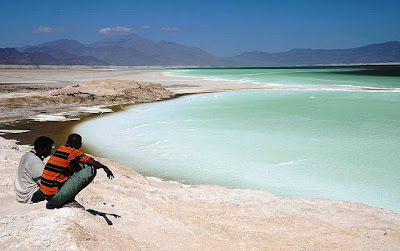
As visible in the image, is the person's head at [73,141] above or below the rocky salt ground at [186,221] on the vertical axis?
above

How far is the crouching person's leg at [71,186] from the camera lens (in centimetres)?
404

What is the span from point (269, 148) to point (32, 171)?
8.01 metres

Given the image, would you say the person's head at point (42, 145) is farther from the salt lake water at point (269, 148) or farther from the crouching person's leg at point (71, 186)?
the salt lake water at point (269, 148)

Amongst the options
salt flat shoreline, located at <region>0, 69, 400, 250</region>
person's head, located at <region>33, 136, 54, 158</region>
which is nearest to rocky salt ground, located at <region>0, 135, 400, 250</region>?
salt flat shoreline, located at <region>0, 69, 400, 250</region>

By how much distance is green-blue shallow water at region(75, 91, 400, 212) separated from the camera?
812cm

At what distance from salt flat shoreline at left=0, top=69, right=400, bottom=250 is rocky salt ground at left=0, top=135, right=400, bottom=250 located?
0.4 inches

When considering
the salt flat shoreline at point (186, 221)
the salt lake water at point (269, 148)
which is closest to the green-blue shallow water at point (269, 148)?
the salt lake water at point (269, 148)

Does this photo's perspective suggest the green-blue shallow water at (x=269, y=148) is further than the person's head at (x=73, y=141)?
Yes

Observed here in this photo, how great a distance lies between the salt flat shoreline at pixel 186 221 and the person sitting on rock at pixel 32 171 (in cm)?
13

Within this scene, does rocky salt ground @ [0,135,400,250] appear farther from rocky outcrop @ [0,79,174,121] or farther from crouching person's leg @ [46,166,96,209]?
rocky outcrop @ [0,79,174,121]

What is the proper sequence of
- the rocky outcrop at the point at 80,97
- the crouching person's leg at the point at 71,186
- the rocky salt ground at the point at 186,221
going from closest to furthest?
the rocky salt ground at the point at 186,221 < the crouching person's leg at the point at 71,186 < the rocky outcrop at the point at 80,97

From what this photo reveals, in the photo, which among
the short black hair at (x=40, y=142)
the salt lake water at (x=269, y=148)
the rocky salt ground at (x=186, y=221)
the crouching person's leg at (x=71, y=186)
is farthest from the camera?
the salt lake water at (x=269, y=148)

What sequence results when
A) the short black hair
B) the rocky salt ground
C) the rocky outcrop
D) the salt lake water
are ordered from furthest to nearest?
the rocky outcrop < the salt lake water < the short black hair < the rocky salt ground

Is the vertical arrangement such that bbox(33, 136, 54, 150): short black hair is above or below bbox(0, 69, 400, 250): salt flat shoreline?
above
